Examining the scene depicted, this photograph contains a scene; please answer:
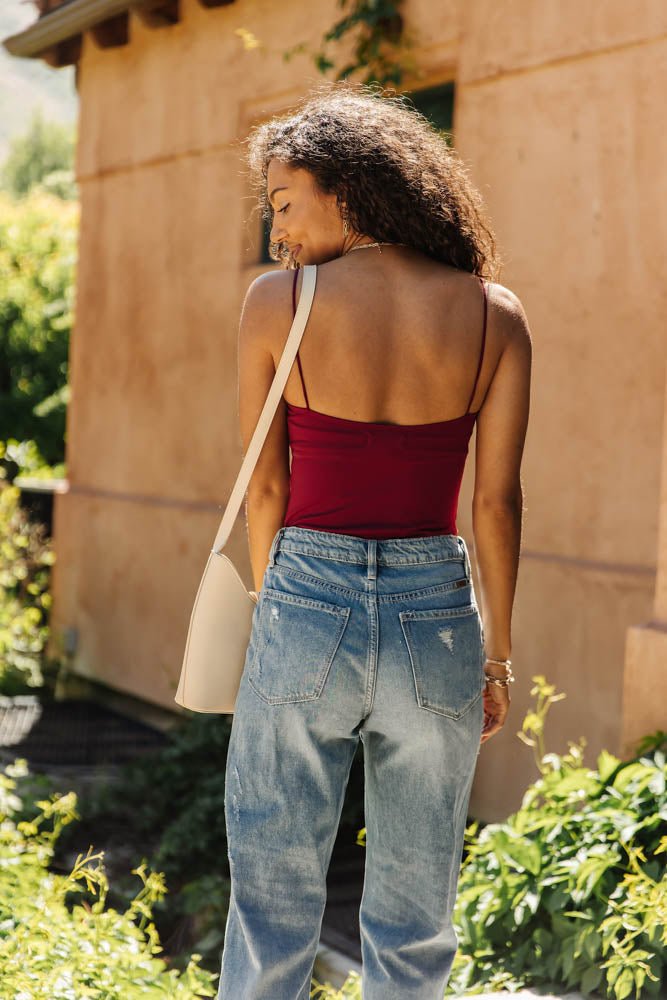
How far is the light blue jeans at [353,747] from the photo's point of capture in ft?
6.63

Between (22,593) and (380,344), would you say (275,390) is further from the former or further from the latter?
(22,593)

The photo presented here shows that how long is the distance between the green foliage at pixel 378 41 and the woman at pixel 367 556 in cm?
363

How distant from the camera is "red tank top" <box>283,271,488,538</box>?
205 cm

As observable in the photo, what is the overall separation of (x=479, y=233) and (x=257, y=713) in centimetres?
97

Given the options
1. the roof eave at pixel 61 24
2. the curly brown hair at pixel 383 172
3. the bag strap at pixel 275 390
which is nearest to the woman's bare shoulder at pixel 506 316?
the curly brown hair at pixel 383 172

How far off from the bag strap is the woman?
0.06ft

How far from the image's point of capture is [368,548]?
203 centimetres

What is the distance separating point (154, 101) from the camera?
7617 mm

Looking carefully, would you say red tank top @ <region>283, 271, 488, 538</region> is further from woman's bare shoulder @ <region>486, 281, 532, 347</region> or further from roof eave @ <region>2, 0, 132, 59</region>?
roof eave @ <region>2, 0, 132, 59</region>

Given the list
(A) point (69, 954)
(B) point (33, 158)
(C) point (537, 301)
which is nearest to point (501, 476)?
(A) point (69, 954)

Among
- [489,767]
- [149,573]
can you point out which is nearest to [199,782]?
[489,767]

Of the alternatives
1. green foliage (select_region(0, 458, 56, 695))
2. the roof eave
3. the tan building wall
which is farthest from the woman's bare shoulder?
green foliage (select_region(0, 458, 56, 695))

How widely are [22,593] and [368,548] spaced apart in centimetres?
725

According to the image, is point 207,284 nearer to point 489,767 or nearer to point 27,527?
point 27,527
